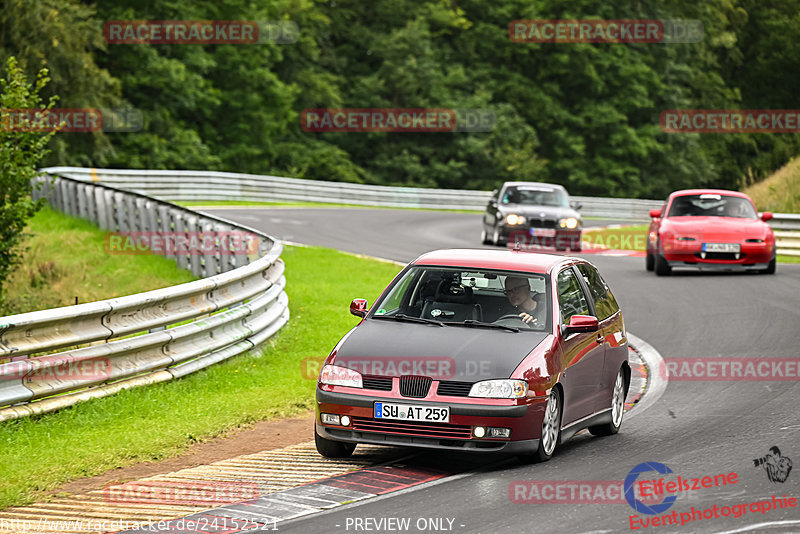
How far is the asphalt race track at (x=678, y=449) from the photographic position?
693cm

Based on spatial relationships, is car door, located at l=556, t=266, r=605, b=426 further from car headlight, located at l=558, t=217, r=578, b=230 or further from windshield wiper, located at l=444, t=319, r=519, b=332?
car headlight, located at l=558, t=217, r=578, b=230

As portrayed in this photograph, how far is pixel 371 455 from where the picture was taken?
8930 millimetres

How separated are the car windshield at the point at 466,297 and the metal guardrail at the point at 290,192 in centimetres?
2631

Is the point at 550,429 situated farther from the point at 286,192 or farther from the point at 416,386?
the point at 286,192

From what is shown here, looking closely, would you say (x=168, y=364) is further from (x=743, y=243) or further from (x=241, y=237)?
(x=743, y=243)

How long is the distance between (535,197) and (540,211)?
947 mm

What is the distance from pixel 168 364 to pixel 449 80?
52502mm

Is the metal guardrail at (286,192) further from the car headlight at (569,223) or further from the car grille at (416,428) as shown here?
the car grille at (416,428)

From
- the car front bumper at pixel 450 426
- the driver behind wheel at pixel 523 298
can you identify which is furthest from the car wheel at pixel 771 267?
A: the car front bumper at pixel 450 426

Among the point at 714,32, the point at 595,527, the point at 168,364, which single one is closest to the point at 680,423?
Result: the point at 595,527

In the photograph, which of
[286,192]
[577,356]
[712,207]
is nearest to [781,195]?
[712,207]

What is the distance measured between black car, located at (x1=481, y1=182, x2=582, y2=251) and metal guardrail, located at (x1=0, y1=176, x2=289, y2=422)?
1205 cm

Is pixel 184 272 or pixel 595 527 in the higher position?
pixel 595 527

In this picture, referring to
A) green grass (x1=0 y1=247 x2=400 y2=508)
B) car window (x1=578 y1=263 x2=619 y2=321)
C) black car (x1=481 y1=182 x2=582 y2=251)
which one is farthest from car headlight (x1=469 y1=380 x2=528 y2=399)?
black car (x1=481 y1=182 x2=582 y2=251)
